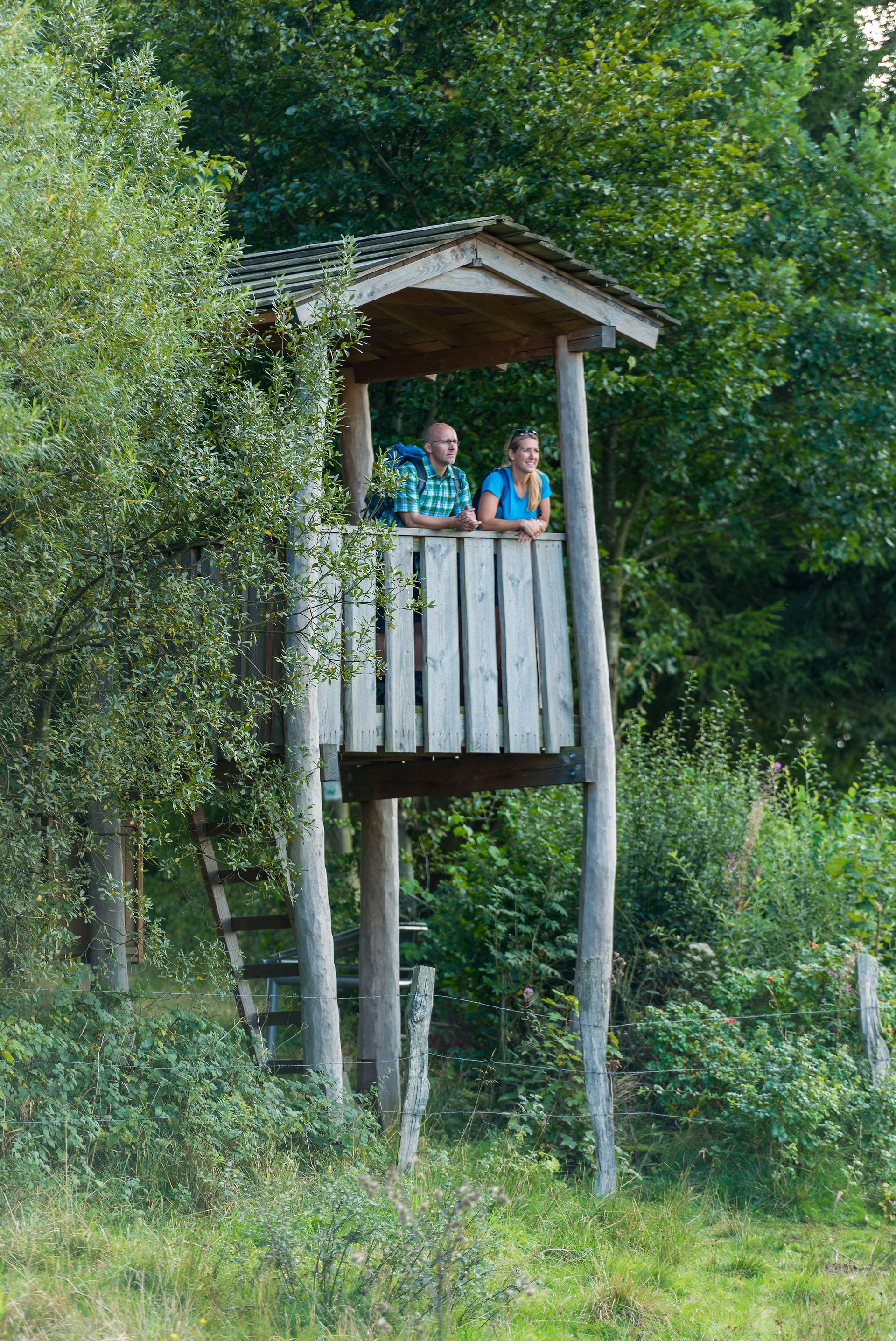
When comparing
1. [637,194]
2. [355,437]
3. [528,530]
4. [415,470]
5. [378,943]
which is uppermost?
[637,194]

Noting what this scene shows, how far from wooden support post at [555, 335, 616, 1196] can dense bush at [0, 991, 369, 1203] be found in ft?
6.77

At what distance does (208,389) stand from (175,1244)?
3.94 metres

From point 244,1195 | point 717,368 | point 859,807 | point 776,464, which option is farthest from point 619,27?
point 244,1195

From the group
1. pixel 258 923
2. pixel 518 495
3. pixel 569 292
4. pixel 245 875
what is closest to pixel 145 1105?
pixel 245 875

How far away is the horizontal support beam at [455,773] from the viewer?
8.62 meters

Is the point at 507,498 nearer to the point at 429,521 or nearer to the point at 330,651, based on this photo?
the point at 429,521

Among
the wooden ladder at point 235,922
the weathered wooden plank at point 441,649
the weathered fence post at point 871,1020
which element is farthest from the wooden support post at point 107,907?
the weathered fence post at point 871,1020

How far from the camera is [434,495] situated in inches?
336

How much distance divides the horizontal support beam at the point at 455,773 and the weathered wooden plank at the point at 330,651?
1.09 meters

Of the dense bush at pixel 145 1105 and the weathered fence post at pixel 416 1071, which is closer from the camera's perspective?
the dense bush at pixel 145 1105

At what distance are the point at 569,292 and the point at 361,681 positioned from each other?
288 cm

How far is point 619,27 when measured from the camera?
12.2 m

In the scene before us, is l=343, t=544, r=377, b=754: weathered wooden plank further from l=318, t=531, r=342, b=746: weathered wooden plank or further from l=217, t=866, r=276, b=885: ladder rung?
l=217, t=866, r=276, b=885: ladder rung

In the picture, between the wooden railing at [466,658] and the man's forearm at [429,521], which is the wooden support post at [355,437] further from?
the wooden railing at [466,658]
